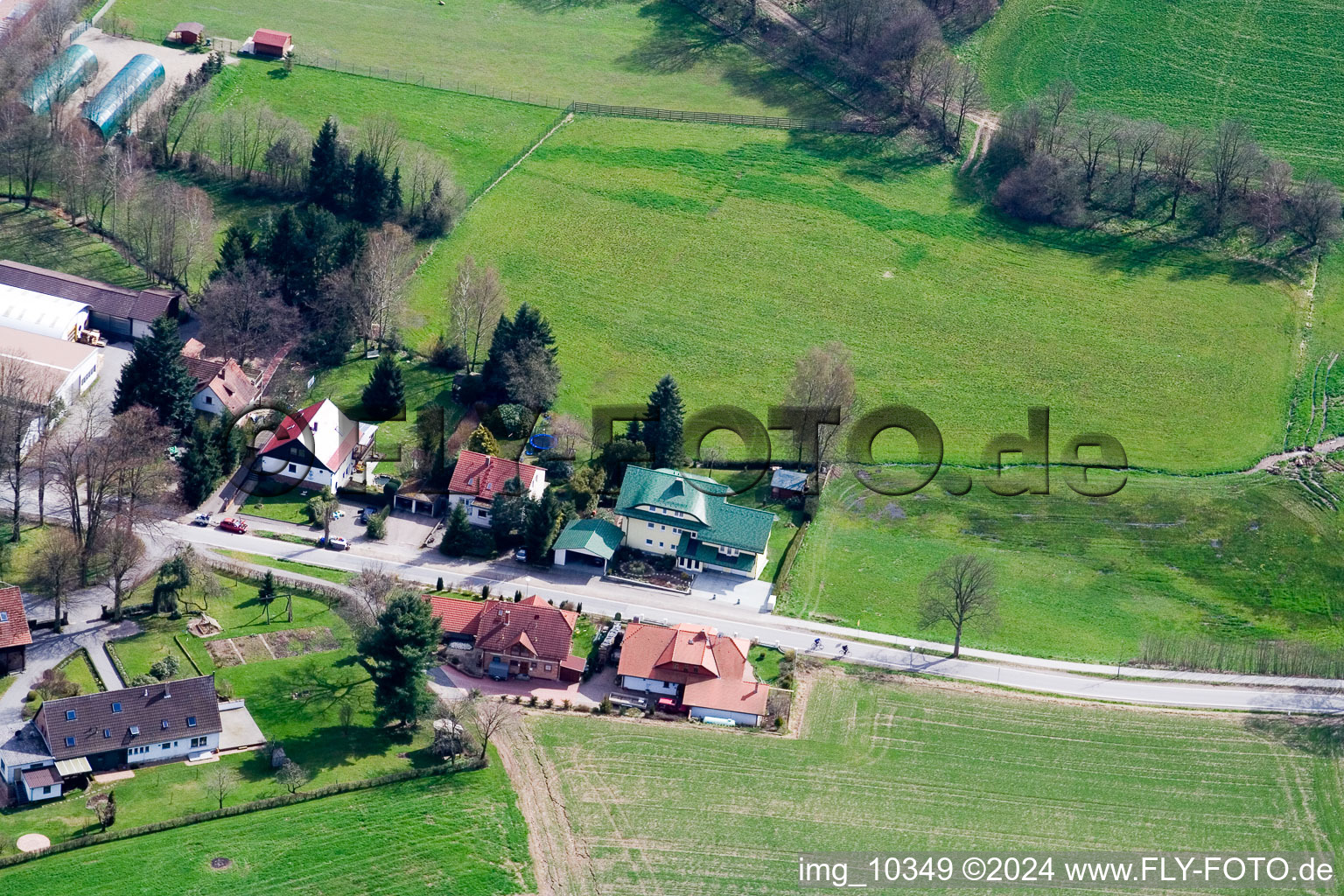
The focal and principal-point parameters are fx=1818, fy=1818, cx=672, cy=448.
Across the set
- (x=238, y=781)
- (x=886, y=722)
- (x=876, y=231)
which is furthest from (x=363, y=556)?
(x=876, y=231)

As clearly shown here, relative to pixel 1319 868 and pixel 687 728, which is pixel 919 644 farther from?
pixel 1319 868

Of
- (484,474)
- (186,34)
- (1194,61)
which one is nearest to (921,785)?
(484,474)

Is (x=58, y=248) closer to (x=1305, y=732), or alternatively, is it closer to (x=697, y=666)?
(x=697, y=666)

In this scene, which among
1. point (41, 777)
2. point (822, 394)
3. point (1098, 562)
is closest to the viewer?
point (41, 777)

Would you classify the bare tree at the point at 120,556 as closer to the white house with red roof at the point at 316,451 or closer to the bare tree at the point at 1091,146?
the white house with red roof at the point at 316,451

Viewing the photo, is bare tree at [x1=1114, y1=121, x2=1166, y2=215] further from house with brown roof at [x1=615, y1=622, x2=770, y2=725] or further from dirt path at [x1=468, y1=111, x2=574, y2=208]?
house with brown roof at [x1=615, y1=622, x2=770, y2=725]

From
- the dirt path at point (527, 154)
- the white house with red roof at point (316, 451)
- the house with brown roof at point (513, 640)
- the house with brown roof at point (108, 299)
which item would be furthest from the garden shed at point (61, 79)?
the house with brown roof at point (513, 640)
